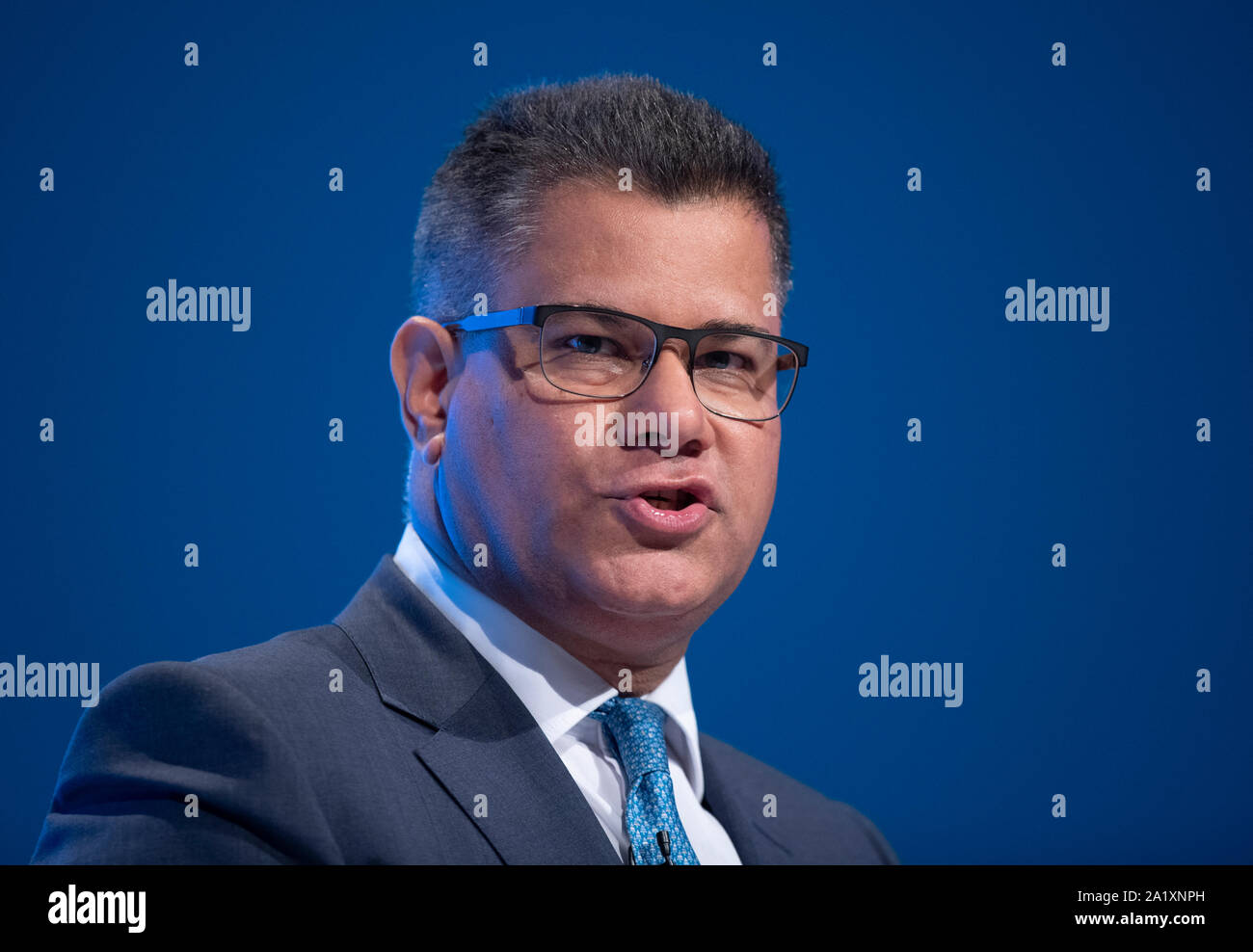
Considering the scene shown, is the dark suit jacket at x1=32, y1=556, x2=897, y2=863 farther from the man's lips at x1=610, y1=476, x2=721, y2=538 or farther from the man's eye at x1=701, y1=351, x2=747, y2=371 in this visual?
the man's eye at x1=701, y1=351, x2=747, y2=371

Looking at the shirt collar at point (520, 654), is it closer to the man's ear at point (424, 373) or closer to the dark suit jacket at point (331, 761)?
the dark suit jacket at point (331, 761)

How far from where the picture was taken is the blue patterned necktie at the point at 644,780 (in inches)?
73.3

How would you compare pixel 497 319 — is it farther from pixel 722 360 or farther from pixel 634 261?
pixel 722 360

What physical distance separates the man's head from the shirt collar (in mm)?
34

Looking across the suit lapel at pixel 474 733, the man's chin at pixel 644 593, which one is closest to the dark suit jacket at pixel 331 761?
the suit lapel at pixel 474 733

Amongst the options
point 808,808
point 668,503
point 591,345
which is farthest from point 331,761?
point 808,808

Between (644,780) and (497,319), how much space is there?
2.75ft

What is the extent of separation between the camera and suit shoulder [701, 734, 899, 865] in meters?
2.59

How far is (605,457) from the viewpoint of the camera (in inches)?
74.1

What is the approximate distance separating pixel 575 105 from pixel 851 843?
1.75 meters

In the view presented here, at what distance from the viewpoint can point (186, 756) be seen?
1.56 metres
